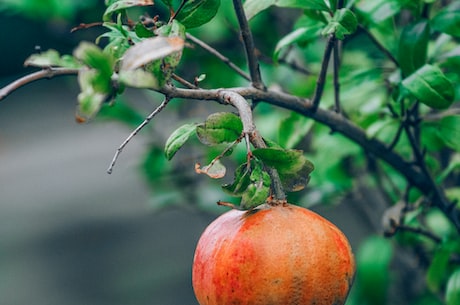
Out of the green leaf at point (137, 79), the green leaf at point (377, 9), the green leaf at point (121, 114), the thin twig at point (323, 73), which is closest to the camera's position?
the green leaf at point (137, 79)

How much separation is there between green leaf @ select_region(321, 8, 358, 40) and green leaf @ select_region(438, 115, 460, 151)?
24cm

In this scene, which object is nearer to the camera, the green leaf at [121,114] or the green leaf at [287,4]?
the green leaf at [287,4]

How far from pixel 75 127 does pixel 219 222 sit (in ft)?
7.97

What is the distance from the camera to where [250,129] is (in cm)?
50

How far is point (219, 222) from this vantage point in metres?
0.56

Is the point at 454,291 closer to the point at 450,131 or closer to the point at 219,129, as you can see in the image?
the point at 450,131

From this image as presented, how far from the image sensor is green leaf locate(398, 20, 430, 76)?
2.44ft

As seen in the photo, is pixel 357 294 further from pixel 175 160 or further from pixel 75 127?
pixel 75 127

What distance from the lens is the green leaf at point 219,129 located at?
537 mm

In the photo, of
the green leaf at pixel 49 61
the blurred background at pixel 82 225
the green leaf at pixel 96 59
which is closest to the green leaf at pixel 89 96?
the green leaf at pixel 96 59

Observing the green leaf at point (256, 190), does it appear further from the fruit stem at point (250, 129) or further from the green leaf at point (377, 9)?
the green leaf at point (377, 9)

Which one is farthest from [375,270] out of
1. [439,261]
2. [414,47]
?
[414,47]

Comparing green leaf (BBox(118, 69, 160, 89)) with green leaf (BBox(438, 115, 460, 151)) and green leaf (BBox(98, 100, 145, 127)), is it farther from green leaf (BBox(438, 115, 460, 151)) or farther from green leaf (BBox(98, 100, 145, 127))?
green leaf (BBox(98, 100, 145, 127))

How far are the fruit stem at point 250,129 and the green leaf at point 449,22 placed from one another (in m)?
0.32
